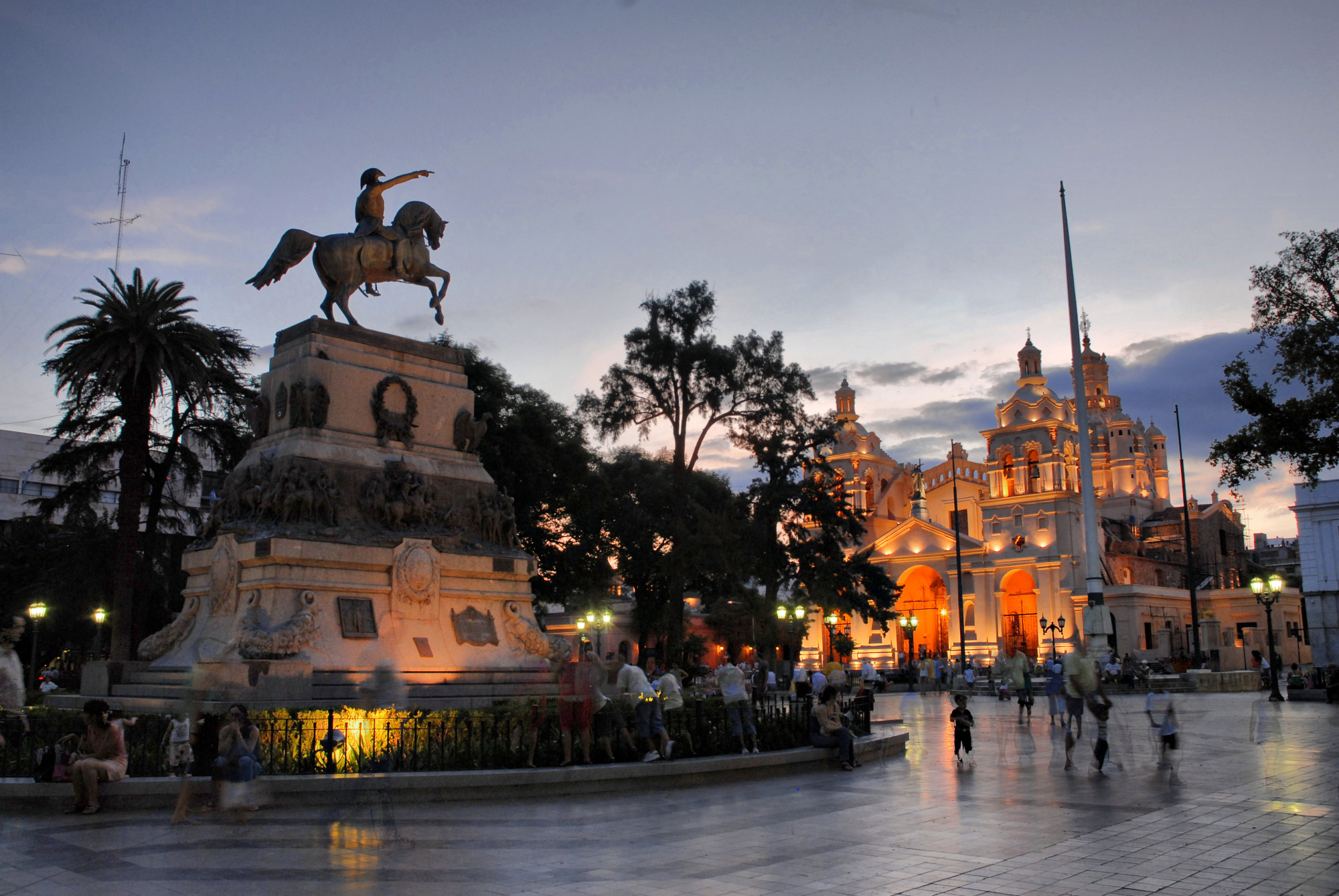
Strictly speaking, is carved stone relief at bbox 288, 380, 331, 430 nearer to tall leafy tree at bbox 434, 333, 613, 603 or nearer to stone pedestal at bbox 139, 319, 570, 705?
stone pedestal at bbox 139, 319, 570, 705

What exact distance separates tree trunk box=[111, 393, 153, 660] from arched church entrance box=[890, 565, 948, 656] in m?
49.0

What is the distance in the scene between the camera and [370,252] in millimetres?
18531

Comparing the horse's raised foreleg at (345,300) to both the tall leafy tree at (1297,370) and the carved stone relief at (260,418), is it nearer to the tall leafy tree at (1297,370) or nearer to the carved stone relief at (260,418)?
the carved stone relief at (260,418)

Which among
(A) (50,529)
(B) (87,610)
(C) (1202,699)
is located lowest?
(C) (1202,699)

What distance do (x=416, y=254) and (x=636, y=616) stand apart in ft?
95.9

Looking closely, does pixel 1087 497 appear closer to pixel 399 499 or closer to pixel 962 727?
pixel 962 727

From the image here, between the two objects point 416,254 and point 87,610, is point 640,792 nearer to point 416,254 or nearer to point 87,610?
point 416,254

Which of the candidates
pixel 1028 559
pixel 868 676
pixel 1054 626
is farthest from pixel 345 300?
pixel 1028 559

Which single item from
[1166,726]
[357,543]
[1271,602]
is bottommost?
[1166,726]

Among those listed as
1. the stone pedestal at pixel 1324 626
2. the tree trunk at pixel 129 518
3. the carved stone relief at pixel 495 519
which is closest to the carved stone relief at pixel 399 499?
the carved stone relief at pixel 495 519

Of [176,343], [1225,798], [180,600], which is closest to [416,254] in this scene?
[176,343]

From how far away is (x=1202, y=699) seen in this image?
102 ft

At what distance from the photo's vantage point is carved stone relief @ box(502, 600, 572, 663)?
56.9ft

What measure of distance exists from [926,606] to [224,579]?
58.2 meters
